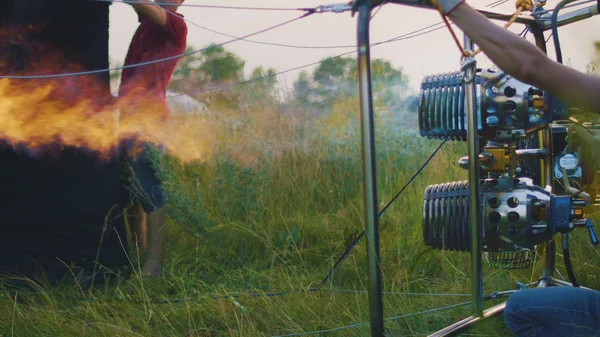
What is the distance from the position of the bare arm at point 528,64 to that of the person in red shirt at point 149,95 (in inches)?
84.6

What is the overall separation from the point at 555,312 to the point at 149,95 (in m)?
2.49

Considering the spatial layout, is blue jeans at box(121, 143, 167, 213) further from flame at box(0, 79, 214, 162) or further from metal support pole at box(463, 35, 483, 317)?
metal support pole at box(463, 35, 483, 317)

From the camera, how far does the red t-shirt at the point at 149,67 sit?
366cm

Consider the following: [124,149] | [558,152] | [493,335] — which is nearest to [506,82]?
[558,152]

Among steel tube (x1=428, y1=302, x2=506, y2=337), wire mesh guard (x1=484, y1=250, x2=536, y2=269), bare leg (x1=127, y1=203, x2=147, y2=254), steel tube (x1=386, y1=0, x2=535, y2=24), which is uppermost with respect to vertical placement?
steel tube (x1=386, y1=0, x2=535, y2=24)

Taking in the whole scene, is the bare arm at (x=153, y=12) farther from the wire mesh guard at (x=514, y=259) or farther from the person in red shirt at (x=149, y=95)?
the wire mesh guard at (x=514, y=259)

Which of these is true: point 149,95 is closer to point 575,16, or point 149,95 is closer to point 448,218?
point 448,218

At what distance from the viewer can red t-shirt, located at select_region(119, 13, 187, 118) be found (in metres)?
3.66

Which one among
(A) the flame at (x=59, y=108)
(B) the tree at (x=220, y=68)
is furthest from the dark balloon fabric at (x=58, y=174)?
(B) the tree at (x=220, y=68)

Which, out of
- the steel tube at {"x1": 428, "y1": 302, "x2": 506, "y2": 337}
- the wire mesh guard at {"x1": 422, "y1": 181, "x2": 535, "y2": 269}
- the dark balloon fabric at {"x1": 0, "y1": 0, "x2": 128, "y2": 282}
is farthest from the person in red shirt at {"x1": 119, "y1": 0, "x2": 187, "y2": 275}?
the steel tube at {"x1": 428, "y1": 302, "x2": 506, "y2": 337}

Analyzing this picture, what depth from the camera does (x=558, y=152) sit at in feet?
9.26

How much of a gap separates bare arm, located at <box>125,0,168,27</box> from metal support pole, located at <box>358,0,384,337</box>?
172 cm

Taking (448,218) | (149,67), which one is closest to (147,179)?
(149,67)

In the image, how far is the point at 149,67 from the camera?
3697 mm
